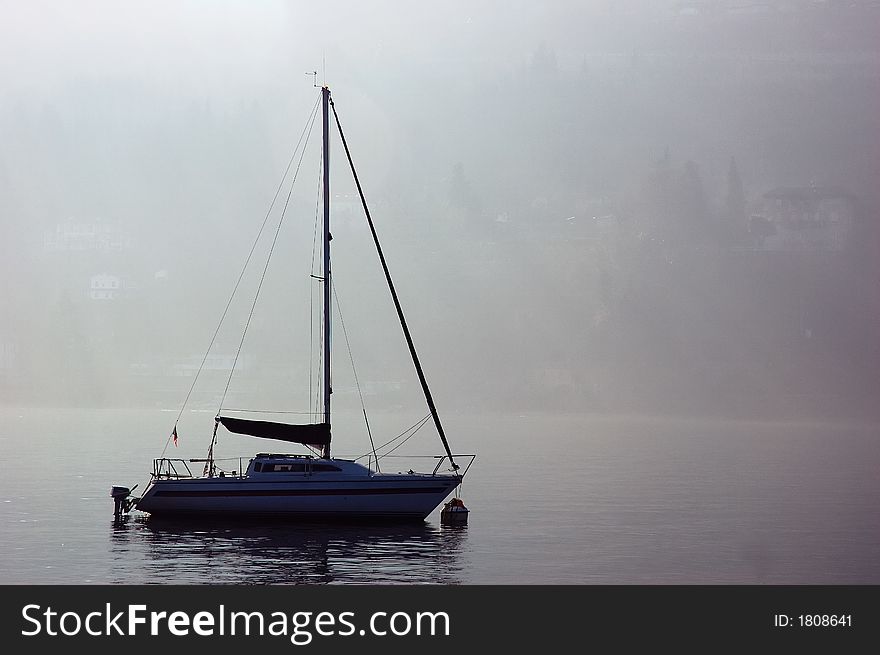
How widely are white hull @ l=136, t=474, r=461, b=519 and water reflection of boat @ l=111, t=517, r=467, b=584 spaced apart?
34.8 inches

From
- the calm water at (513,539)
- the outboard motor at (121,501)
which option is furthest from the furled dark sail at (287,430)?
the outboard motor at (121,501)

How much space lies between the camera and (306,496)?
2180 inches

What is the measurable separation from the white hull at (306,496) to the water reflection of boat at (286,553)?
88 centimetres

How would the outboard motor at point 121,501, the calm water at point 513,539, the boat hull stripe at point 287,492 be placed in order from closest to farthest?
1. the calm water at point 513,539
2. the boat hull stripe at point 287,492
3. the outboard motor at point 121,501

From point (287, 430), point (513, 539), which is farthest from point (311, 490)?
point (513, 539)

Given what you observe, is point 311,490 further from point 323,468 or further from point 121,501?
point 121,501

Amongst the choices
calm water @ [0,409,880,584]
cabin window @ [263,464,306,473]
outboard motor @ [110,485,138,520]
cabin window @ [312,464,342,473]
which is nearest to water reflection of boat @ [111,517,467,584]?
calm water @ [0,409,880,584]

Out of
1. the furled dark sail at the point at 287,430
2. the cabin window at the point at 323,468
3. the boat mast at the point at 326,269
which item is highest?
the boat mast at the point at 326,269

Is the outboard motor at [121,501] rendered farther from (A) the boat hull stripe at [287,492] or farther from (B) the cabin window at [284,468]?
(B) the cabin window at [284,468]

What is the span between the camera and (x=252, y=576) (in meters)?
44.6

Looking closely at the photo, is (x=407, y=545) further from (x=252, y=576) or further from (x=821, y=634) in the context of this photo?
(x=821, y=634)

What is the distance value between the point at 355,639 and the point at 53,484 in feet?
218

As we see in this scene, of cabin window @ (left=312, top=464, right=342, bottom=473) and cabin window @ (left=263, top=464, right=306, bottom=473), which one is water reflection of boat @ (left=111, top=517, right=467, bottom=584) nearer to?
cabin window @ (left=263, top=464, right=306, bottom=473)

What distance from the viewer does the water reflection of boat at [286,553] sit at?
4456 centimetres
